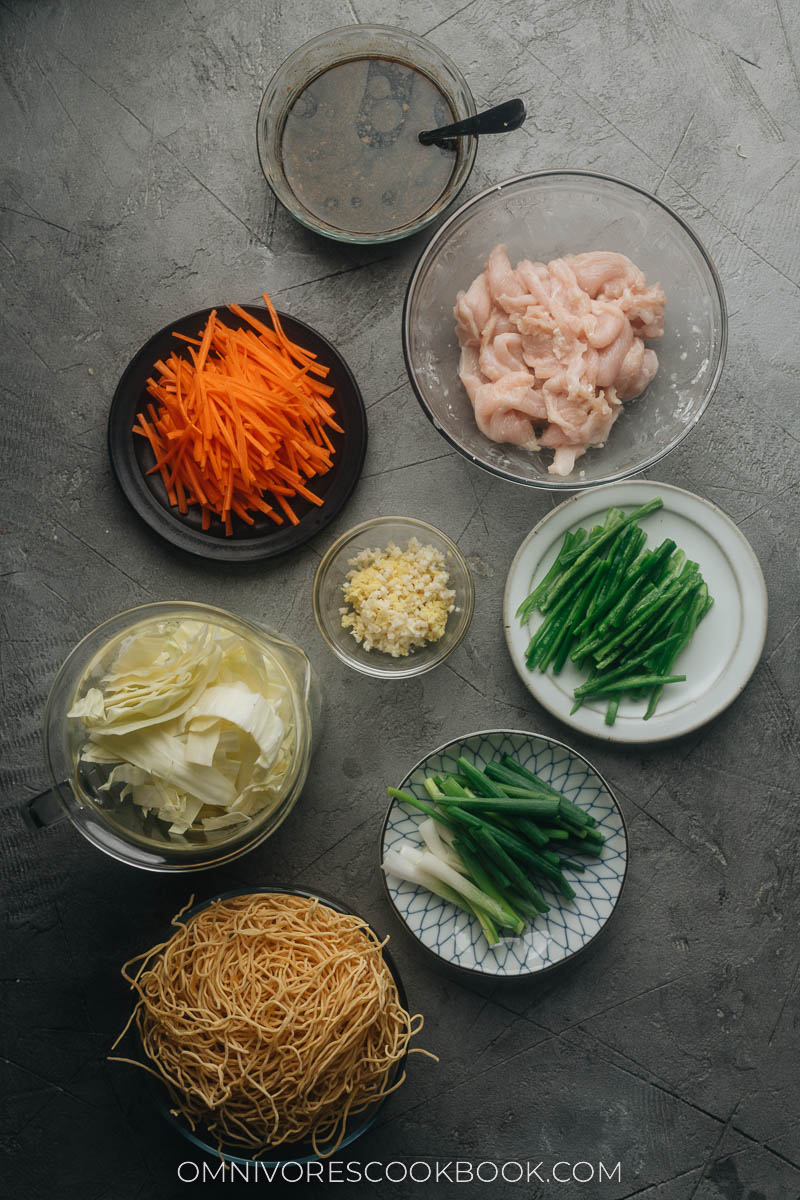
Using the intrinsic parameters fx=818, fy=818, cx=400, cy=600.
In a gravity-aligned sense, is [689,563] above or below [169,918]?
above

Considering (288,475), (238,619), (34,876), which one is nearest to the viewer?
(238,619)

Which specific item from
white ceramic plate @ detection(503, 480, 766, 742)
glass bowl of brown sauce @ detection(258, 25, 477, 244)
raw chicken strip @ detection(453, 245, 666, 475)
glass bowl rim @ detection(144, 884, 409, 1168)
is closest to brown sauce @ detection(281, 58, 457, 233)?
glass bowl of brown sauce @ detection(258, 25, 477, 244)

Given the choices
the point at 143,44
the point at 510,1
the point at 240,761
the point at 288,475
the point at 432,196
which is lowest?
the point at 240,761

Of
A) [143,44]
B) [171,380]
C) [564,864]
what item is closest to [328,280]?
[171,380]

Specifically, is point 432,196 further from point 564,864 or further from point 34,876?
point 34,876

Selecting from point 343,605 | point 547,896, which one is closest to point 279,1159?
point 547,896

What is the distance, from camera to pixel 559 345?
1.83 metres

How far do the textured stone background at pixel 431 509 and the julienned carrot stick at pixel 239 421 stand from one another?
17cm

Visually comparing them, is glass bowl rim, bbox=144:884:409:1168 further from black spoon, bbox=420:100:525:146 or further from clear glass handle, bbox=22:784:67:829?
black spoon, bbox=420:100:525:146

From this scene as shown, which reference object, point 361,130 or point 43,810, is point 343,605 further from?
point 361,130

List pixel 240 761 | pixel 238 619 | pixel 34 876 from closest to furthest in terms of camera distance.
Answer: pixel 240 761, pixel 238 619, pixel 34 876

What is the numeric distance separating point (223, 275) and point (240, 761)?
1.28 m

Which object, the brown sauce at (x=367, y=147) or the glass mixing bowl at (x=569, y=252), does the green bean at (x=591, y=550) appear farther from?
the brown sauce at (x=367, y=147)

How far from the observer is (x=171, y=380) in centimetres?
201
